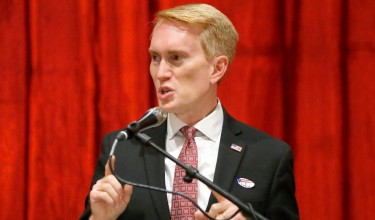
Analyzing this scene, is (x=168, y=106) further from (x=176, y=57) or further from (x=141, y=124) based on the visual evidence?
(x=141, y=124)

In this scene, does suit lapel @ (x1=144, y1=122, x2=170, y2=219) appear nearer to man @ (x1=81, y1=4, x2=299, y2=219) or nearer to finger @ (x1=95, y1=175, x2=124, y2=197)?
man @ (x1=81, y1=4, x2=299, y2=219)

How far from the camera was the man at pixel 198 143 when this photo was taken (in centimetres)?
190

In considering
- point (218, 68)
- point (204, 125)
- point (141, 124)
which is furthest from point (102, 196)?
point (218, 68)

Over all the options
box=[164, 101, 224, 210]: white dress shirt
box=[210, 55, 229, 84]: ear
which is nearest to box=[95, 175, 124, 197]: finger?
box=[164, 101, 224, 210]: white dress shirt

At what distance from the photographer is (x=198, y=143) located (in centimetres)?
200

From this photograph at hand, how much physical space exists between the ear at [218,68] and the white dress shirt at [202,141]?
0.11m

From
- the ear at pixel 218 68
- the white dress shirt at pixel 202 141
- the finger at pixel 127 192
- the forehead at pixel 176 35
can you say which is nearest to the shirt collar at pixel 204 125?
the white dress shirt at pixel 202 141

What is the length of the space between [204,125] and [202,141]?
0.05 meters

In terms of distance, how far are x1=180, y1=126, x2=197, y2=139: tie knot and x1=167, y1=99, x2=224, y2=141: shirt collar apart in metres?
0.01

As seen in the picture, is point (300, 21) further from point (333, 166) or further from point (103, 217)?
point (103, 217)

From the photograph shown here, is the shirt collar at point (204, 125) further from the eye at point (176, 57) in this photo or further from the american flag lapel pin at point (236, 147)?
the eye at point (176, 57)

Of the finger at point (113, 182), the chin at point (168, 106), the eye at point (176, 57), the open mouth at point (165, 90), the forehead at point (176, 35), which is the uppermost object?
the forehead at point (176, 35)

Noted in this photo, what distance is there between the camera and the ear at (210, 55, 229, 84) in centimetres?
203

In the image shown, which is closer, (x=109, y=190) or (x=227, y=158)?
(x=109, y=190)
